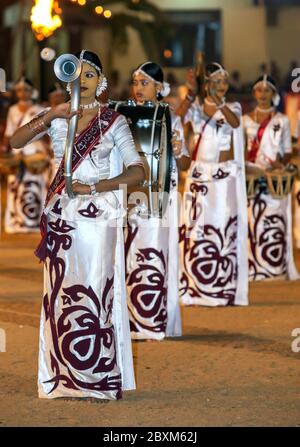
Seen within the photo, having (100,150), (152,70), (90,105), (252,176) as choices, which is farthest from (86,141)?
(252,176)

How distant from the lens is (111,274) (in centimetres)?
701

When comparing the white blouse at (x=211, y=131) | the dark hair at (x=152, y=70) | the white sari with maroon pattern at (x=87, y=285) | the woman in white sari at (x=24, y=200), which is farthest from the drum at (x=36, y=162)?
the white sari with maroon pattern at (x=87, y=285)

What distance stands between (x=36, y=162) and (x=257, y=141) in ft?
15.3

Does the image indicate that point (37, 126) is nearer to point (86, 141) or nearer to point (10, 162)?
point (86, 141)

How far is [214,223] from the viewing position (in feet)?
35.0

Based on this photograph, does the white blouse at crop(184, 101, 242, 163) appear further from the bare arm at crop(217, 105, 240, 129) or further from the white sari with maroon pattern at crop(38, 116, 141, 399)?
the white sari with maroon pattern at crop(38, 116, 141, 399)

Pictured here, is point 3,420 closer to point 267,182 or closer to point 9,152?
point 267,182

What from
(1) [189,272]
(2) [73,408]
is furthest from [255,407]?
(1) [189,272]

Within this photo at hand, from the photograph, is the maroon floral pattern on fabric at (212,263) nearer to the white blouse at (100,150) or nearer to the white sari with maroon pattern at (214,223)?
the white sari with maroon pattern at (214,223)

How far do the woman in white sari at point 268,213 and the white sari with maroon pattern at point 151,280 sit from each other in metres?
3.14

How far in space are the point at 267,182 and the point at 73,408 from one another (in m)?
5.76

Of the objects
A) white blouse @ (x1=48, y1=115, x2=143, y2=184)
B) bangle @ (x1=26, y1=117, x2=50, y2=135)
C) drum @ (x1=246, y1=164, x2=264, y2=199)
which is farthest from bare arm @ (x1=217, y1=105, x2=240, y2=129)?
bangle @ (x1=26, y1=117, x2=50, y2=135)

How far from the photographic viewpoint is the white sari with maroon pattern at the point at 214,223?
10.6m

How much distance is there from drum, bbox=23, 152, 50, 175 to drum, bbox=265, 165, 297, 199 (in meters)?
4.72
